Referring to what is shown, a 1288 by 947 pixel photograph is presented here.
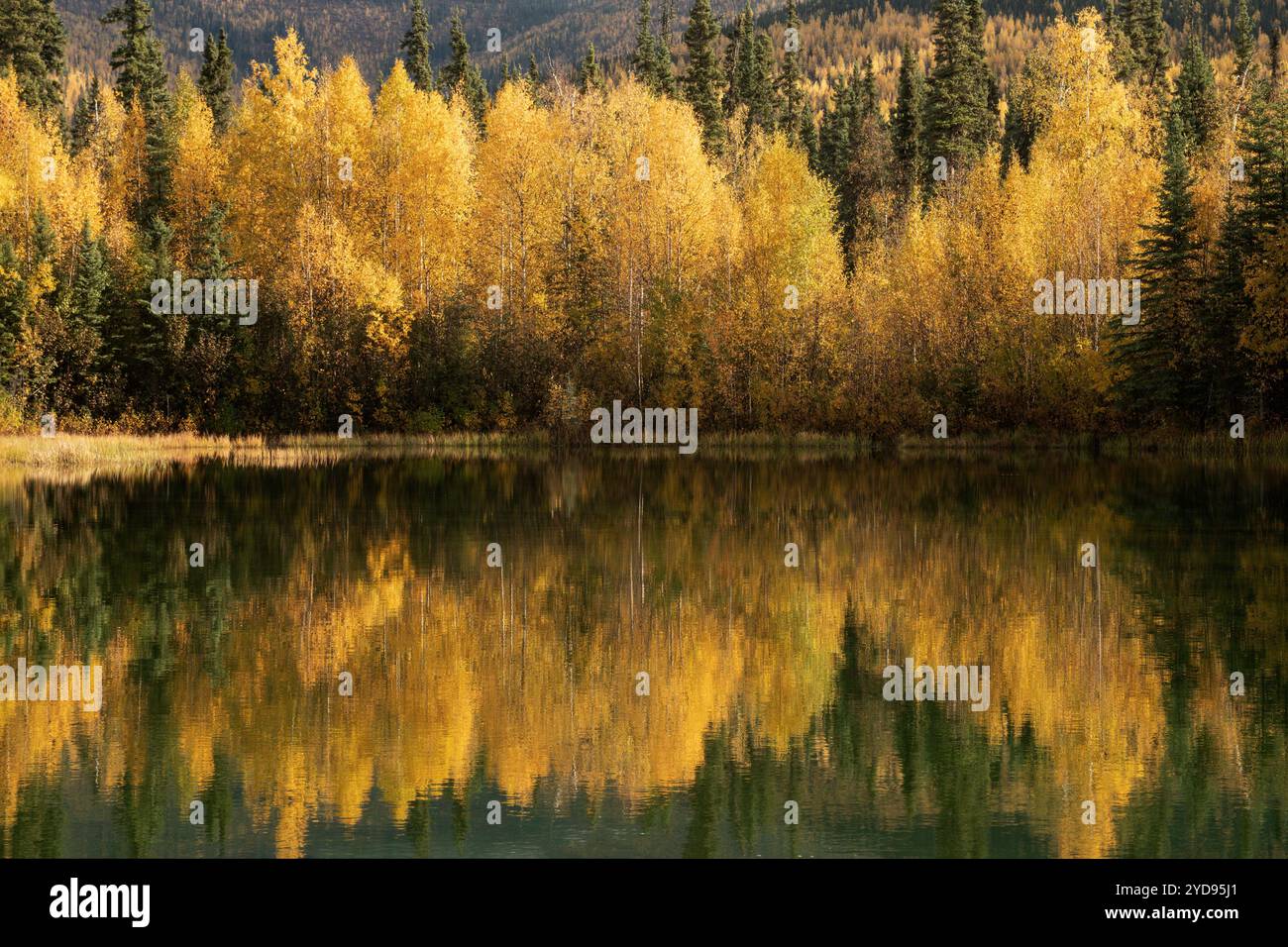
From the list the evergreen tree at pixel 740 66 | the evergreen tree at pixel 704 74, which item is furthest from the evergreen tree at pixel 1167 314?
the evergreen tree at pixel 740 66

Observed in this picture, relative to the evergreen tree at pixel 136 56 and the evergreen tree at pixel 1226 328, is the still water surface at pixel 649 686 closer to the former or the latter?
the evergreen tree at pixel 1226 328

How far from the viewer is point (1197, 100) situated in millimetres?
92750

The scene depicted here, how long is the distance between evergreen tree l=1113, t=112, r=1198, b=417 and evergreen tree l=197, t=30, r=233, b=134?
188ft

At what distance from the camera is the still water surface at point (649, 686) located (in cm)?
1134

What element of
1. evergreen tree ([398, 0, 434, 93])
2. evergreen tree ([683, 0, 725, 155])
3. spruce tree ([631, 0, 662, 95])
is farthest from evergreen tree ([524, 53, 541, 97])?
evergreen tree ([683, 0, 725, 155])

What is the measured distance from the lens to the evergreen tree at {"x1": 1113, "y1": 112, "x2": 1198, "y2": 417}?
182 feet

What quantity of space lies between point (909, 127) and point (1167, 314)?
149ft

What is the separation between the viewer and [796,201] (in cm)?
6494

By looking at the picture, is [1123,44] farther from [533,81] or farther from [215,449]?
[215,449]

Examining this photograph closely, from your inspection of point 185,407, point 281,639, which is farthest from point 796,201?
point 281,639

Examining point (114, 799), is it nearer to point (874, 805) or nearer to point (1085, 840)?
point (874, 805)

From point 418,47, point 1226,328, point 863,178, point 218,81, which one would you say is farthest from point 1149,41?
point 218,81

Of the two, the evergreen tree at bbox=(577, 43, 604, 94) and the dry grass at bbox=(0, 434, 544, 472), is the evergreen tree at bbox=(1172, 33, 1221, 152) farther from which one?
the dry grass at bbox=(0, 434, 544, 472)
